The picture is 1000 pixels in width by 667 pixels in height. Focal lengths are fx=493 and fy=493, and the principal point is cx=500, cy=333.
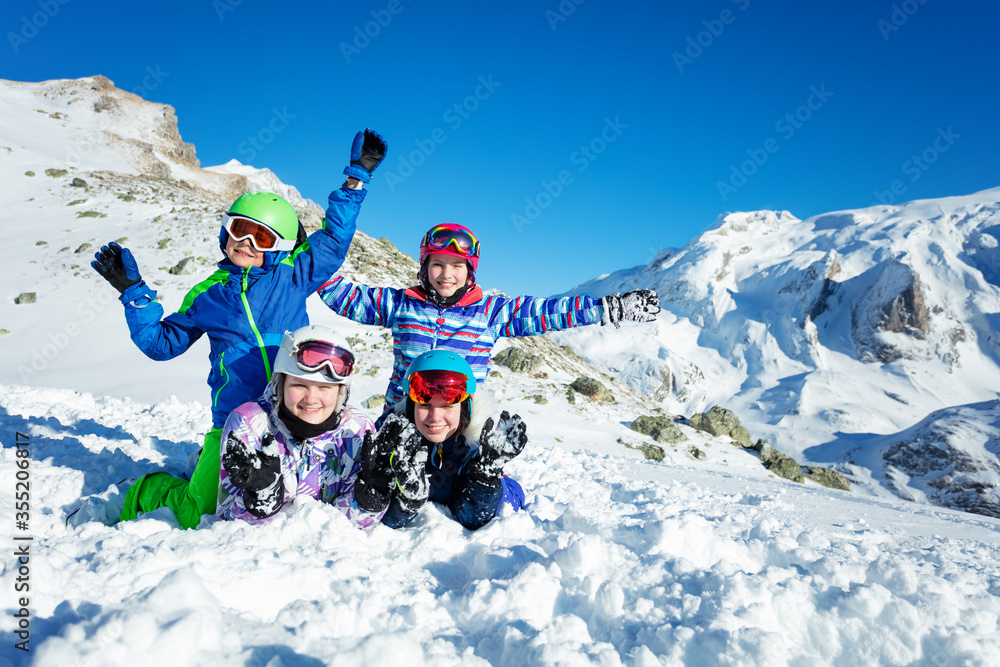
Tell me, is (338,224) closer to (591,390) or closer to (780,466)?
(591,390)

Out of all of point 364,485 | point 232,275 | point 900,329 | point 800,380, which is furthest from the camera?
point 900,329

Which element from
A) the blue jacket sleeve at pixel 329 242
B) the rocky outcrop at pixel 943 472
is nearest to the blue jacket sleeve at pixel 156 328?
the blue jacket sleeve at pixel 329 242

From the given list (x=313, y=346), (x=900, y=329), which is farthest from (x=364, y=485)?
(x=900, y=329)

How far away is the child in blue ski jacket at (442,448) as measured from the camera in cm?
261

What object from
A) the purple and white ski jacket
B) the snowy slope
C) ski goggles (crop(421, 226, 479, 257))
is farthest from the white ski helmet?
the snowy slope

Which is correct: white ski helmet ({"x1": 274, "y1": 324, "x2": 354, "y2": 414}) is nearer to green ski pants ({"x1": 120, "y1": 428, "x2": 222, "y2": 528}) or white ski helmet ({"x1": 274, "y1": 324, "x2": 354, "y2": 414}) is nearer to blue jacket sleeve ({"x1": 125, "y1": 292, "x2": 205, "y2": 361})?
green ski pants ({"x1": 120, "y1": 428, "x2": 222, "y2": 528})

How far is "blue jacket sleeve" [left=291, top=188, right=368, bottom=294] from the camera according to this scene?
3150 millimetres

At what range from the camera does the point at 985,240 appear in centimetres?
5853

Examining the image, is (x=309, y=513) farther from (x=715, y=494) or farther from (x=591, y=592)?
(x=715, y=494)

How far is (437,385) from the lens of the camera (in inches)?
111

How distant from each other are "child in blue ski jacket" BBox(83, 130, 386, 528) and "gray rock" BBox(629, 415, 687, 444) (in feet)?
26.1

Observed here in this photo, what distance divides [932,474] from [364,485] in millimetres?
32854

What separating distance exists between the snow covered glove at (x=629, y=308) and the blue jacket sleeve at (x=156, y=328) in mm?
2899

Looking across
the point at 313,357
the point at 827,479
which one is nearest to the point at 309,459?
the point at 313,357
